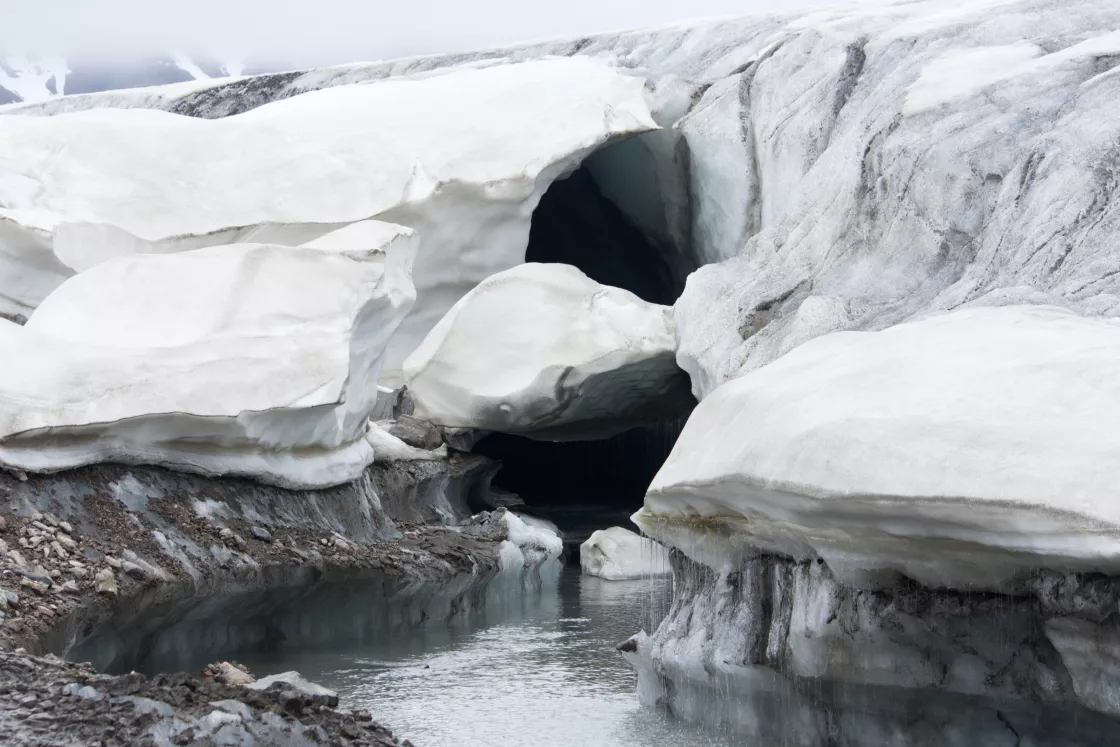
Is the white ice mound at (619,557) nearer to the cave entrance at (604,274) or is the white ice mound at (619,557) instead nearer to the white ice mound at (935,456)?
the cave entrance at (604,274)

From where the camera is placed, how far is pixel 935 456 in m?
4.08

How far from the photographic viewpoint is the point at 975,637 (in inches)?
172

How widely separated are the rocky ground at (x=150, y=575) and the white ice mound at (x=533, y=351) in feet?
6.85

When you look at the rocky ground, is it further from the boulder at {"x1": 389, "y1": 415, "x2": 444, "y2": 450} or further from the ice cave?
the boulder at {"x1": 389, "y1": 415, "x2": 444, "y2": 450}

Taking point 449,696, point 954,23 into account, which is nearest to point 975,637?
point 449,696

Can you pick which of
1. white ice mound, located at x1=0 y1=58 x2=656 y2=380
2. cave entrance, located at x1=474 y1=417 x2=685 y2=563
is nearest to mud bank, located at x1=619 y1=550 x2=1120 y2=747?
white ice mound, located at x1=0 y1=58 x2=656 y2=380

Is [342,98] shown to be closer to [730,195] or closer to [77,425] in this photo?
[730,195]

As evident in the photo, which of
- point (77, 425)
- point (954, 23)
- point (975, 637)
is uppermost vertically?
point (954, 23)

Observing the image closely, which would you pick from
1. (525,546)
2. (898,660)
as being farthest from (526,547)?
(898,660)

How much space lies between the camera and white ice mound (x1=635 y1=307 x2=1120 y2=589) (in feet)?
12.4

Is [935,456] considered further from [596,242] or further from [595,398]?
[596,242]

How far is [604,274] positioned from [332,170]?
554 cm

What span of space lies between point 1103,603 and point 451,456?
892 cm

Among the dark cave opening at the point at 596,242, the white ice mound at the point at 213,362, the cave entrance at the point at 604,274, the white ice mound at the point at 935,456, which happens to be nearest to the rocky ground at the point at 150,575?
the white ice mound at the point at 213,362
